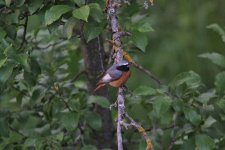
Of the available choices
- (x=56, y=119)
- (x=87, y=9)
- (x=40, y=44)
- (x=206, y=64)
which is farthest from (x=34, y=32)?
(x=206, y=64)

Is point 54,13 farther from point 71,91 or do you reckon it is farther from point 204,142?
point 204,142

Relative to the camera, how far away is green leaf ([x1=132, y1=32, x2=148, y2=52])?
3104mm

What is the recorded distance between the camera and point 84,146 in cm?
340

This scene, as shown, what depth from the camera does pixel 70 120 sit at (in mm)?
3324

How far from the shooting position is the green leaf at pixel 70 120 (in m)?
3.31

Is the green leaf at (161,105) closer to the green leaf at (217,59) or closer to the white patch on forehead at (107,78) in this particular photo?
the white patch on forehead at (107,78)

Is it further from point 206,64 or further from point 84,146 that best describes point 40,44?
point 206,64

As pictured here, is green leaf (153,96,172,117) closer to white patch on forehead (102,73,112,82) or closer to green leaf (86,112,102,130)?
white patch on forehead (102,73,112,82)

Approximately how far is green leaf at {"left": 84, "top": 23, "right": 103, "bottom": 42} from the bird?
0.16 meters

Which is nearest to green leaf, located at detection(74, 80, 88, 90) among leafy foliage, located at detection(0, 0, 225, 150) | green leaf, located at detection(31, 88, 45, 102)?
leafy foliage, located at detection(0, 0, 225, 150)

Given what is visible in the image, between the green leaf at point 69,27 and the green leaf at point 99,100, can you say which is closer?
the green leaf at point 69,27

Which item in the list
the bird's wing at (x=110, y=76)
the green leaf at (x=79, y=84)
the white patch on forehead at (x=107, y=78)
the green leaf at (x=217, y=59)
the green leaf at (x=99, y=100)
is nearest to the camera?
the bird's wing at (x=110, y=76)

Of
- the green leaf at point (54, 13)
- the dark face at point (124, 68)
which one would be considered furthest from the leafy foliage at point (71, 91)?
the dark face at point (124, 68)

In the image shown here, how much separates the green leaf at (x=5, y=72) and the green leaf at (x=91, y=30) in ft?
1.20
